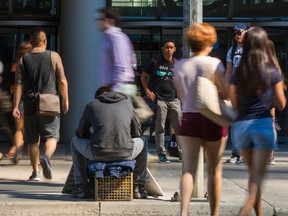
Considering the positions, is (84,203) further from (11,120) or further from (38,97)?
(11,120)

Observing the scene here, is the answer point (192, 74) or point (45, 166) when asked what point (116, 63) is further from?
point (45, 166)

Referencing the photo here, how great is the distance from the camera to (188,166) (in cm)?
732

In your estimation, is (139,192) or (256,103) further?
(139,192)

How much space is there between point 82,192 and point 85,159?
1.24 feet

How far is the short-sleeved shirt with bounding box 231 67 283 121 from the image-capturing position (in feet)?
23.4

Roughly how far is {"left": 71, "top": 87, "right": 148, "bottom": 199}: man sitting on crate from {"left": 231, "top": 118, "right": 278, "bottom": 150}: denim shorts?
6.03 ft

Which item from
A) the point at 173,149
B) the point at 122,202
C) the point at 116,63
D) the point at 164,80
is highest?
the point at 116,63

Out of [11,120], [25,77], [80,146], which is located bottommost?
[11,120]

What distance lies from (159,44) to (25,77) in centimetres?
680

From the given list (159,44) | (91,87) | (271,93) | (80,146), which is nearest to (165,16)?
(159,44)

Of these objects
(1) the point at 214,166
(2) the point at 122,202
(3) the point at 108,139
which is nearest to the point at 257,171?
(1) the point at 214,166

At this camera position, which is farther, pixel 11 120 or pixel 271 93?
pixel 11 120

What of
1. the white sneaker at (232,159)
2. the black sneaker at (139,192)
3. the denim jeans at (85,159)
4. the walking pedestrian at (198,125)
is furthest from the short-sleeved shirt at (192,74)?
the white sneaker at (232,159)

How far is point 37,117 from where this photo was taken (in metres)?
9.88
